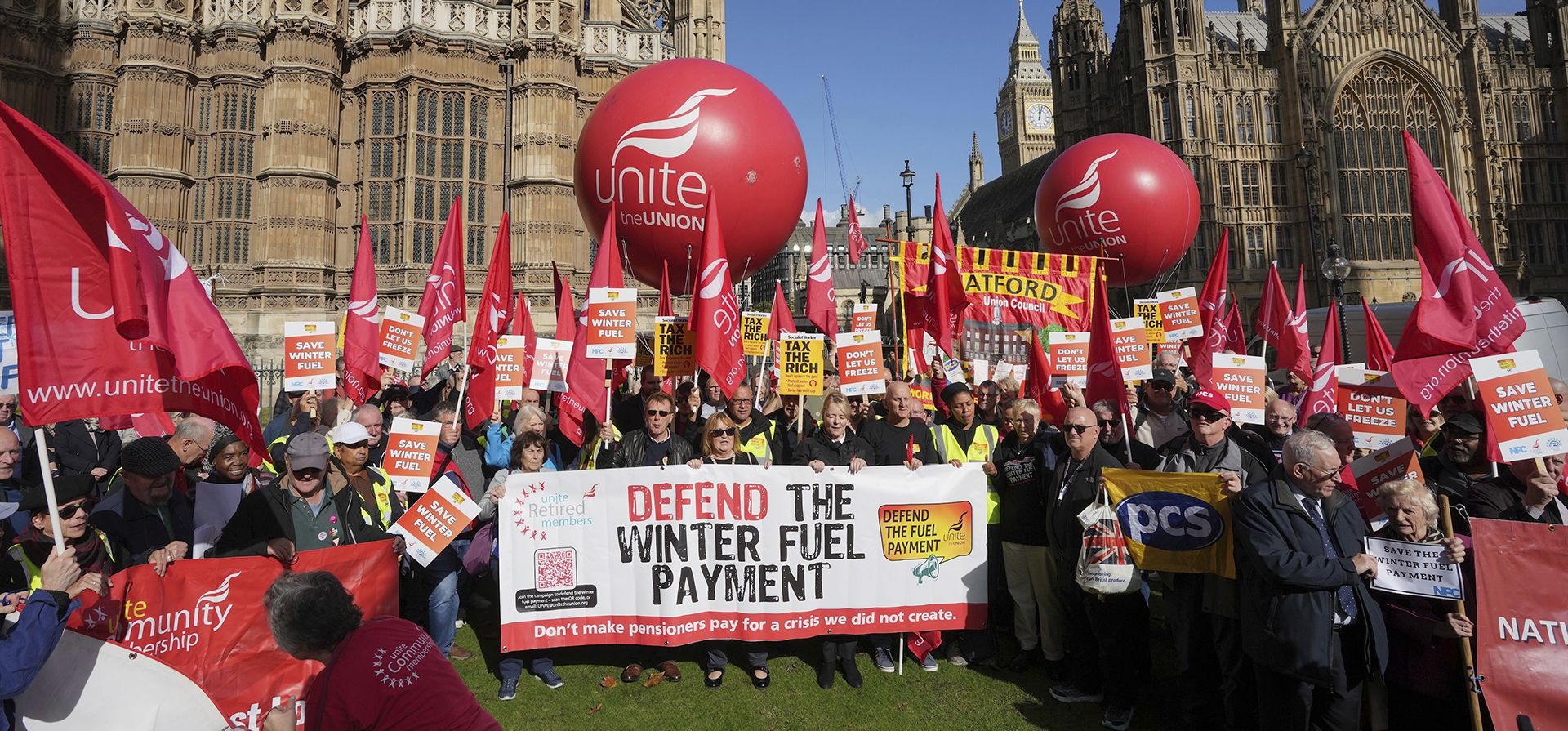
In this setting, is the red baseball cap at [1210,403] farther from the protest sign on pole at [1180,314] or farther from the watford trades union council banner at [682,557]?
the protest sign on pole at [1180,314]

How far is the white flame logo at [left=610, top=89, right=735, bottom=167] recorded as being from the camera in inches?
325

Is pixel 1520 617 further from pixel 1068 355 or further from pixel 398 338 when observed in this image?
pixel 398 338

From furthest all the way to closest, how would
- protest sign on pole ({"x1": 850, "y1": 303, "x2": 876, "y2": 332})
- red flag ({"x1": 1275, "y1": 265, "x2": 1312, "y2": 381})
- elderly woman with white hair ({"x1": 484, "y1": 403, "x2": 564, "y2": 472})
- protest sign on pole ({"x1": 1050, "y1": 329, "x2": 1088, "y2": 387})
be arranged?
red flag ({"x1": 1275, "y1": 265, "x2": 1312, "y2": 381}) → protest sign on pole ({"x1": 850, "y1": 303, "x2": 876, "y2": 332}) → protest sign on pole ({"x1": 1050, "y1": 329, "x2": 1088, "y2": 387}) → elderly woman with white hair ({"x1": 484, "y1": 403, "x2": 564, "y2": 472})

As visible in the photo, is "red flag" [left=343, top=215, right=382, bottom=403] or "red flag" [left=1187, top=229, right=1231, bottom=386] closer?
"red flag" [left=343, top=215, right=382, bottom=403]

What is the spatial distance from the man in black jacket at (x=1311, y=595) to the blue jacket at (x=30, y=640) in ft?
17.4

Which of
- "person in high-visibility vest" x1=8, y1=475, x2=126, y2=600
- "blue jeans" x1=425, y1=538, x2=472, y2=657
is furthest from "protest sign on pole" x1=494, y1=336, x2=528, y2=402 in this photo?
"person in high-visibility vest" x1=8, y1=475, x2=126, y2=600

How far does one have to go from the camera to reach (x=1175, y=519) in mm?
4867

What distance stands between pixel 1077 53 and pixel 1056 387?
54.9 meters

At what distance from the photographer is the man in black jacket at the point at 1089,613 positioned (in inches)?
209

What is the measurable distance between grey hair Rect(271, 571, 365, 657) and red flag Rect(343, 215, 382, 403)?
22.8 feet

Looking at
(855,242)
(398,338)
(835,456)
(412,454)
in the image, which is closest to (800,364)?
(835,456)

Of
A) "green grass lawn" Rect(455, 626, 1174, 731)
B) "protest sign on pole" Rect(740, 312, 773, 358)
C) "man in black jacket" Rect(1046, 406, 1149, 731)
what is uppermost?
"protest sign on pole" Rect(740, 312, 773, 358)

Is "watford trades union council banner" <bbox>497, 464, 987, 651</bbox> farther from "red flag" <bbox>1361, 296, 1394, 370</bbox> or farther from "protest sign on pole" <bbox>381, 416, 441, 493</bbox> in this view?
"red flag" <bbox>1361, 296, 1394, 370</bbox>

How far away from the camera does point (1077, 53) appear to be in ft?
183
